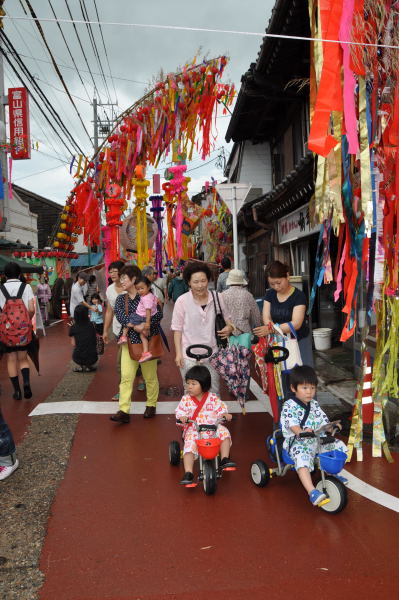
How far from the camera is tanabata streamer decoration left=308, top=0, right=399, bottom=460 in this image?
3701 mm

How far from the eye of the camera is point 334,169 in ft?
13.3

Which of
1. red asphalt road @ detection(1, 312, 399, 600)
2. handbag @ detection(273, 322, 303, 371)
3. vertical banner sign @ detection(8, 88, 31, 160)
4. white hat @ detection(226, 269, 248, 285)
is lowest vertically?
red asphalt road @ detection(1, 312, 399, 600)

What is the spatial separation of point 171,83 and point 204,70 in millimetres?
703

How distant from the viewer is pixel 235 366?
5.63m

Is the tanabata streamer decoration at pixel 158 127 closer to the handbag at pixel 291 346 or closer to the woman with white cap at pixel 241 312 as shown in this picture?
the woman with white cap at pixel 241 312

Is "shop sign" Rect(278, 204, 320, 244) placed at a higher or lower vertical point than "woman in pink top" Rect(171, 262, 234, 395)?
higher

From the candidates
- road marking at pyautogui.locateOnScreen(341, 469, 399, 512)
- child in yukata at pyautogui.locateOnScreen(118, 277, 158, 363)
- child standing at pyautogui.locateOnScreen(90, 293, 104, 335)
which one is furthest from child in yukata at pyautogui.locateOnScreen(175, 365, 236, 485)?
child standing at pyautogui.locateOnScreen(90, 293, 104, 335)

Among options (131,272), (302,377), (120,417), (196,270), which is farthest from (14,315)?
(302,377)

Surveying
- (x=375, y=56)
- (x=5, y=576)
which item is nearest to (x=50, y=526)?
(x=5, y=576)

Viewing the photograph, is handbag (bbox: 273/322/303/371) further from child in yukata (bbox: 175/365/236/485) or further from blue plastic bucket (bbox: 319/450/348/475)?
blue plastic bucket (bbox: 319/450/348/475)

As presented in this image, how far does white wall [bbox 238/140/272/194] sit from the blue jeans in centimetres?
1443

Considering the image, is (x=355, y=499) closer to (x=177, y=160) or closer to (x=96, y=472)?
(x=96, y=472)

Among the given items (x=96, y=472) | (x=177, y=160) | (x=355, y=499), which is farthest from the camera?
(x=177, y=160)

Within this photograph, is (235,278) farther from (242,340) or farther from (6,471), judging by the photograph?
(6,471)
